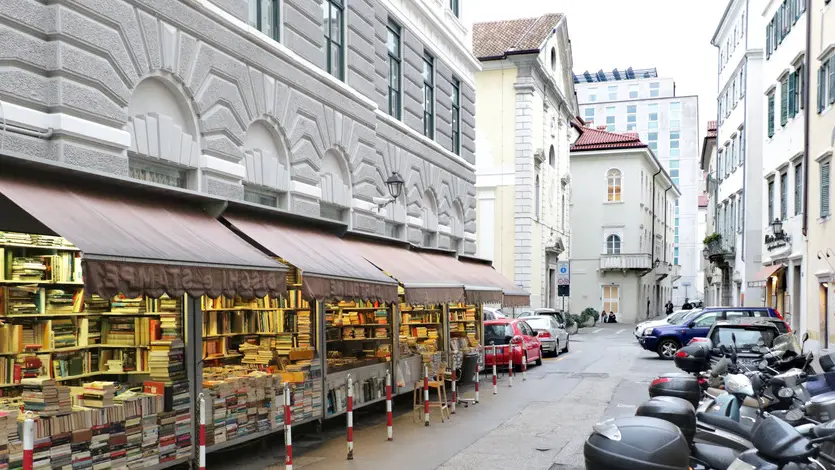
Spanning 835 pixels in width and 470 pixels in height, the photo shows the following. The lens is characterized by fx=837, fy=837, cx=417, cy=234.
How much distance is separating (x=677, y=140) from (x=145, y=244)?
101 metres

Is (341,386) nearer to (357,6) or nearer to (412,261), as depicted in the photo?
(412,261)

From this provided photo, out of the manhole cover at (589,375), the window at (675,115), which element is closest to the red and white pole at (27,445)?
the manhole cover at (589,375)

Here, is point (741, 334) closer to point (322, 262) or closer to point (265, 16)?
point (322, 262)

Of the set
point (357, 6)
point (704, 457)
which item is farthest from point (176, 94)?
point (704, 457)

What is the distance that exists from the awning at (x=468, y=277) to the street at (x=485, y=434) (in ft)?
7.16

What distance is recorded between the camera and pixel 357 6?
19.2 metres

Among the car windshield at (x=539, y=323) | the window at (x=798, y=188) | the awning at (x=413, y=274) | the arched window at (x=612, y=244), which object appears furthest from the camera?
the arched window at (x=612, y=244)

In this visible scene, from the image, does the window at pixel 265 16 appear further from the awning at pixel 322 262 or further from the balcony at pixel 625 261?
the balcony at pixel 625 261

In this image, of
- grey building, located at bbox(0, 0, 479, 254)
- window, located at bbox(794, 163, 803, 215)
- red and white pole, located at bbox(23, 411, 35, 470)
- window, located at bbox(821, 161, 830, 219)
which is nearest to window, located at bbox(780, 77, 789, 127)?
window, located at bbox(794, 163, 803, 215)

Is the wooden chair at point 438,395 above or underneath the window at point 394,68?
underneath

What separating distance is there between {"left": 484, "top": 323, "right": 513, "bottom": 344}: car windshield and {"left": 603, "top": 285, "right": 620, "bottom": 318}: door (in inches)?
1639

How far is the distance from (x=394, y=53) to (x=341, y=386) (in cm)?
1092

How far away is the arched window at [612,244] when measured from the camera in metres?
65.2

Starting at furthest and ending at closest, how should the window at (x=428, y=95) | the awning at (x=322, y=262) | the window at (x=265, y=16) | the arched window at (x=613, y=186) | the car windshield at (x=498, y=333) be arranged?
the arched window at (x=613, y=186), the window at (x=428, y=95), the car windshield at (x=498, y=333), the window at (x=265, y=16), the awning at (x=322, y=262)
